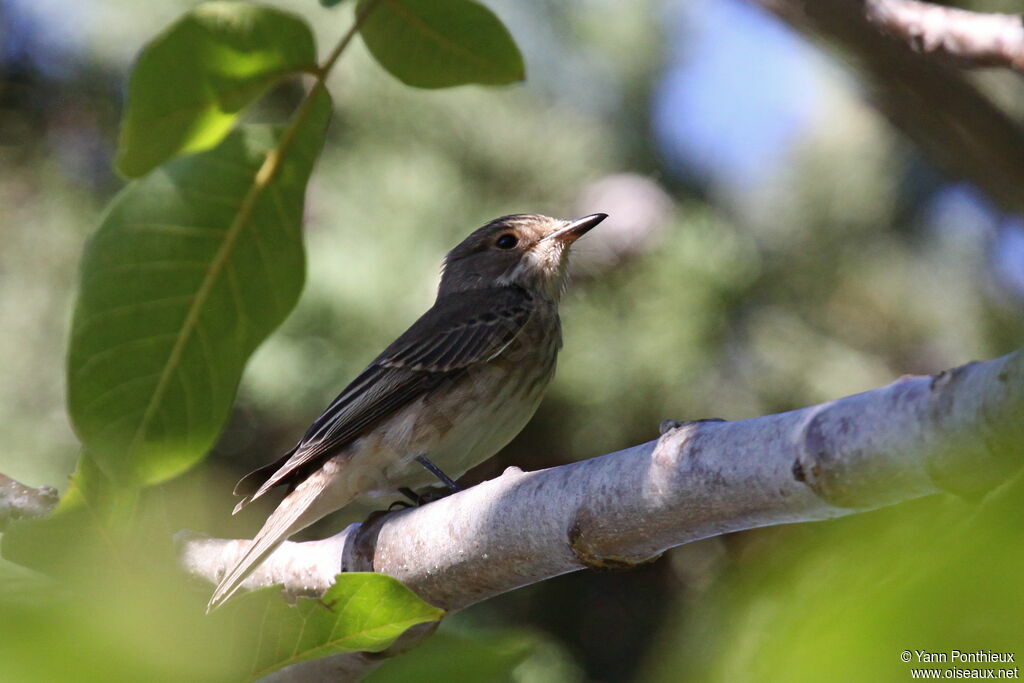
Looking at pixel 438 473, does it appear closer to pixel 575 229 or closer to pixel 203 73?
pixel 575 229


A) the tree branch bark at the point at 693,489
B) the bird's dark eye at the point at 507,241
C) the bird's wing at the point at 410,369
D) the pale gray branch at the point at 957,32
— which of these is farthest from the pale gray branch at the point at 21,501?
the bird's dark eye at the point at 507,241

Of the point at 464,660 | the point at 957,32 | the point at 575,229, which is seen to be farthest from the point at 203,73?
the point at 575,229

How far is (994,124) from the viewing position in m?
1.55

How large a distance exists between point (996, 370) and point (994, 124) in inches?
25.6

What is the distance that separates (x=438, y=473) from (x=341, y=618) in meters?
2.49

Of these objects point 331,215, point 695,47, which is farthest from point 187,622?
point 695,47

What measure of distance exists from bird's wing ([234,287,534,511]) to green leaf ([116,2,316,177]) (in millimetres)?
1991

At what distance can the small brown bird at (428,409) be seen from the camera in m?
3.66

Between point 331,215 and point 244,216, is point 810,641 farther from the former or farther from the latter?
point 331,215

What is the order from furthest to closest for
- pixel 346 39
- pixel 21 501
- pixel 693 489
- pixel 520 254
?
1. pixel 520 254
2. pixel 21 501
3. pixel 693 489
4. pixel 346 39

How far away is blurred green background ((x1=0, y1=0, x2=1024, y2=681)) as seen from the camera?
4.84 meters

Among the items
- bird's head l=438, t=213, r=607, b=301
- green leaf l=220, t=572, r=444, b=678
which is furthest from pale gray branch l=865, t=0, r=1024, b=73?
bird's head l=438, t=213, r=607, b=301

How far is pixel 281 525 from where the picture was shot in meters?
3.14

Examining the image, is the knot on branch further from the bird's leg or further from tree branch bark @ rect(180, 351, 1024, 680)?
the bird's leg
